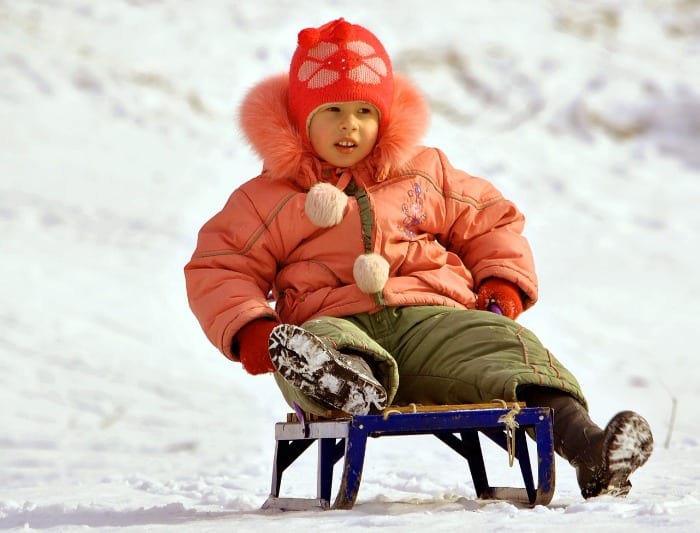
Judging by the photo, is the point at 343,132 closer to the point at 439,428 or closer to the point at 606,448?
the point at 439,428

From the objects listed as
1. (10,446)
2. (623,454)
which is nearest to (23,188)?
(10,446)

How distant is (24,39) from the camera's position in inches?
366

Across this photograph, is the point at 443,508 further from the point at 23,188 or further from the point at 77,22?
the point at 77,22

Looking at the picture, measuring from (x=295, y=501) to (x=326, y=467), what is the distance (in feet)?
0.35

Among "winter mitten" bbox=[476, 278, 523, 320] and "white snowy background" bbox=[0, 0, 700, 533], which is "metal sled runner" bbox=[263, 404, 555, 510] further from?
"winter mitten" bbox=[476, 278, 523, 320]

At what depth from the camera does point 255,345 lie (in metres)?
2.60

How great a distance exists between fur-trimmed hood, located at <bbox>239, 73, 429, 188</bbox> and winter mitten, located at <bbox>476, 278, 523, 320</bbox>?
15.4 inches

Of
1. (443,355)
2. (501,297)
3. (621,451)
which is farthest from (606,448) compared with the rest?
(501,297)

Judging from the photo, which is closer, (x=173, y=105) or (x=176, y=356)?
(x=176, y=356)

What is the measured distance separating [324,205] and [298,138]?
9.5 inches

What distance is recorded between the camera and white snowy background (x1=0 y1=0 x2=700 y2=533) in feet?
11.1

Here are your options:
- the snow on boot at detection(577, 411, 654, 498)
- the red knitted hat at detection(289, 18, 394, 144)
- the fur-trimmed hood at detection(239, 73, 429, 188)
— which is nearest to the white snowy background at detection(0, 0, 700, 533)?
the snow on boot at detection(577, 411, 654, 498)

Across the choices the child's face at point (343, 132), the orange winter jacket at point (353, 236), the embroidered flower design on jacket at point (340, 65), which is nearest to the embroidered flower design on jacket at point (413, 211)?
the orange winter jacket at point (353, 236)

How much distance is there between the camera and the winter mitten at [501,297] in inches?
112
